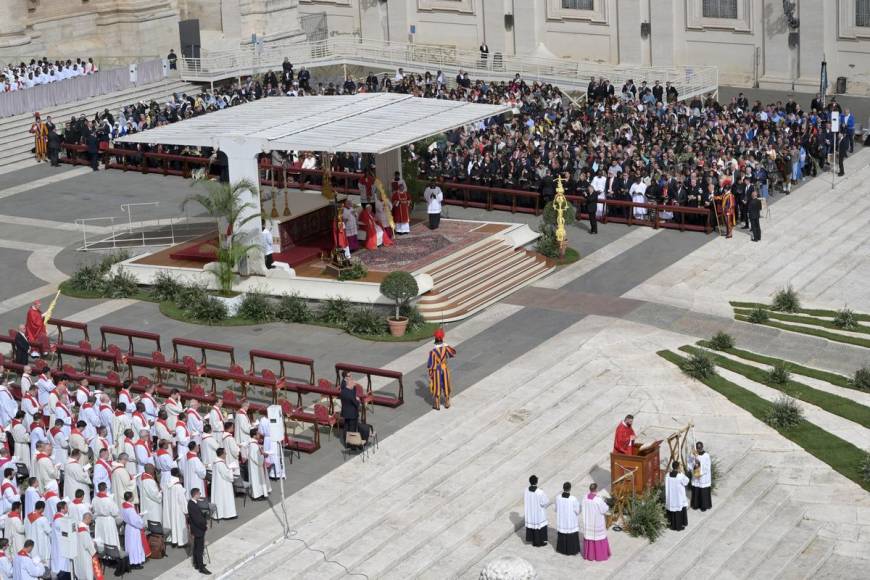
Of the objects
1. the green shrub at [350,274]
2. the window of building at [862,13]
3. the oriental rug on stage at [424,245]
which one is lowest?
the green shrub at [350,274]

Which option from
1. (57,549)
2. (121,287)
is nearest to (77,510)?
(57,549)

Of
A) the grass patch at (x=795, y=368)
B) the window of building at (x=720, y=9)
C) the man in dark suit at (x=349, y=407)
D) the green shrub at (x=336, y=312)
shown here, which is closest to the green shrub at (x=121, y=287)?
the green shrub at (x=336, y=312)

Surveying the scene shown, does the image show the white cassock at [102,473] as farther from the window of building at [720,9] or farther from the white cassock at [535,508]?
the window of building at [720,9]

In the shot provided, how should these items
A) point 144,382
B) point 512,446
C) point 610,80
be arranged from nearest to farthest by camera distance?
point 512,446 < point 144,382 < point 610,80

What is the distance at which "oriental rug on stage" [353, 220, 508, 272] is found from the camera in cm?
3666

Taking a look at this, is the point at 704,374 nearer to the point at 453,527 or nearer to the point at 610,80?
the point at 453,527

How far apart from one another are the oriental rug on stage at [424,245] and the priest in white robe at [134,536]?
12507 mm

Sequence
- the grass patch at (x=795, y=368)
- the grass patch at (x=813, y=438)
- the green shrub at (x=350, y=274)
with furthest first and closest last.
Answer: the green shrub at (x=350, y=274) < the grass patch at (x=795, y=368) < the grass patch at (x=813, y=438)

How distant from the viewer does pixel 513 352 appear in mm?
32500

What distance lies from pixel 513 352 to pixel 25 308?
11537 millimetres

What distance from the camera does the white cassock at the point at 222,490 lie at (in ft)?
83.9

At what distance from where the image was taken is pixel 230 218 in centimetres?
3556

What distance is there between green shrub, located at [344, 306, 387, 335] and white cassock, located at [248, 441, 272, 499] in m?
7.61

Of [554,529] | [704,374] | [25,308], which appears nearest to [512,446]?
[554,529]
